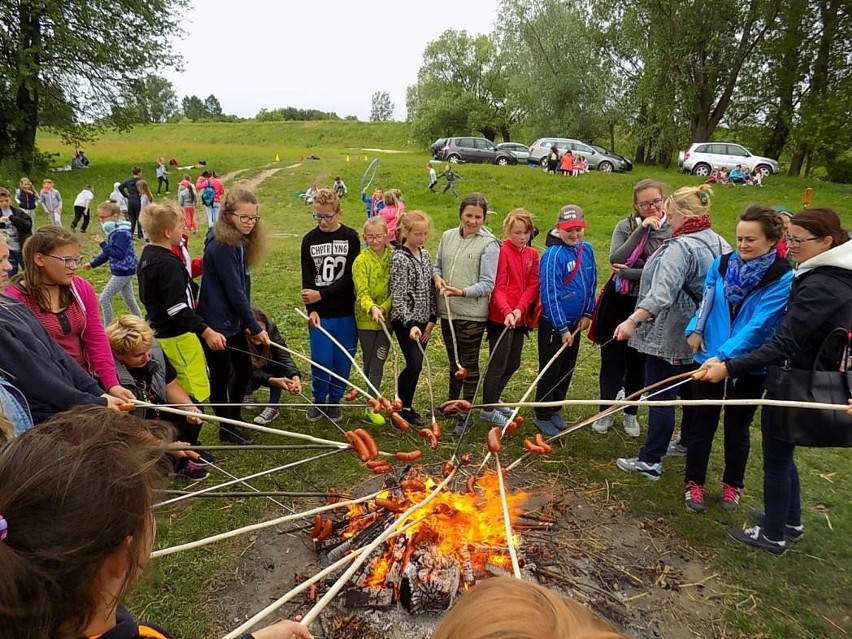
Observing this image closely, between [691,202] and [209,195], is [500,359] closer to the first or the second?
[691,202]

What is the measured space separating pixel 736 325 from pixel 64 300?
13.7 feet

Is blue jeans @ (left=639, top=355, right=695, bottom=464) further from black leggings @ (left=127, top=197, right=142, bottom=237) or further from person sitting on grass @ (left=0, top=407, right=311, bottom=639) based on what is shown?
black leggings @ (left=127, top=197, right=142, bottom=237)

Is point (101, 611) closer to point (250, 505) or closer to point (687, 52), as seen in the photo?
point (250, 505)

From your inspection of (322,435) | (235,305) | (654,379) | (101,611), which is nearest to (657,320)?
(654,379)

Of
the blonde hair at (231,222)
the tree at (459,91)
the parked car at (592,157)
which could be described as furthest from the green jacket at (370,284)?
the tree at (459,91)

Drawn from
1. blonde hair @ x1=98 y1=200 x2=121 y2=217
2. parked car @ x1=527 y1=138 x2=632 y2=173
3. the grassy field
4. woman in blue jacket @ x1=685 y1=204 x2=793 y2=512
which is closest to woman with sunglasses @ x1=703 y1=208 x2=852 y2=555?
woman in blue jacket @ x1=685 y1=204 x2=793 y2=512

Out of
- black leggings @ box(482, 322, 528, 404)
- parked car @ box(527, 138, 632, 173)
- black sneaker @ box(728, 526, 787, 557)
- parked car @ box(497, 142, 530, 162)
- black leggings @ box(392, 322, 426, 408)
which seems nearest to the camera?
black sneaker @ box(728, 526, 787, 557)

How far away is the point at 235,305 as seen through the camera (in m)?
4.31

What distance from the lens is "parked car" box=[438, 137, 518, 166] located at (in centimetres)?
2830

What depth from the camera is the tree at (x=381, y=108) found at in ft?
310

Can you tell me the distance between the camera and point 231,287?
4242 mm

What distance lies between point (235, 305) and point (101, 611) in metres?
3.12

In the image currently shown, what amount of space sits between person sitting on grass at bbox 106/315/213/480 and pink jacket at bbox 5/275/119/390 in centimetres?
20

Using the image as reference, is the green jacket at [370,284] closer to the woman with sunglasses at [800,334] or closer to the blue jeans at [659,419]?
the blue jeans at [659,419]
